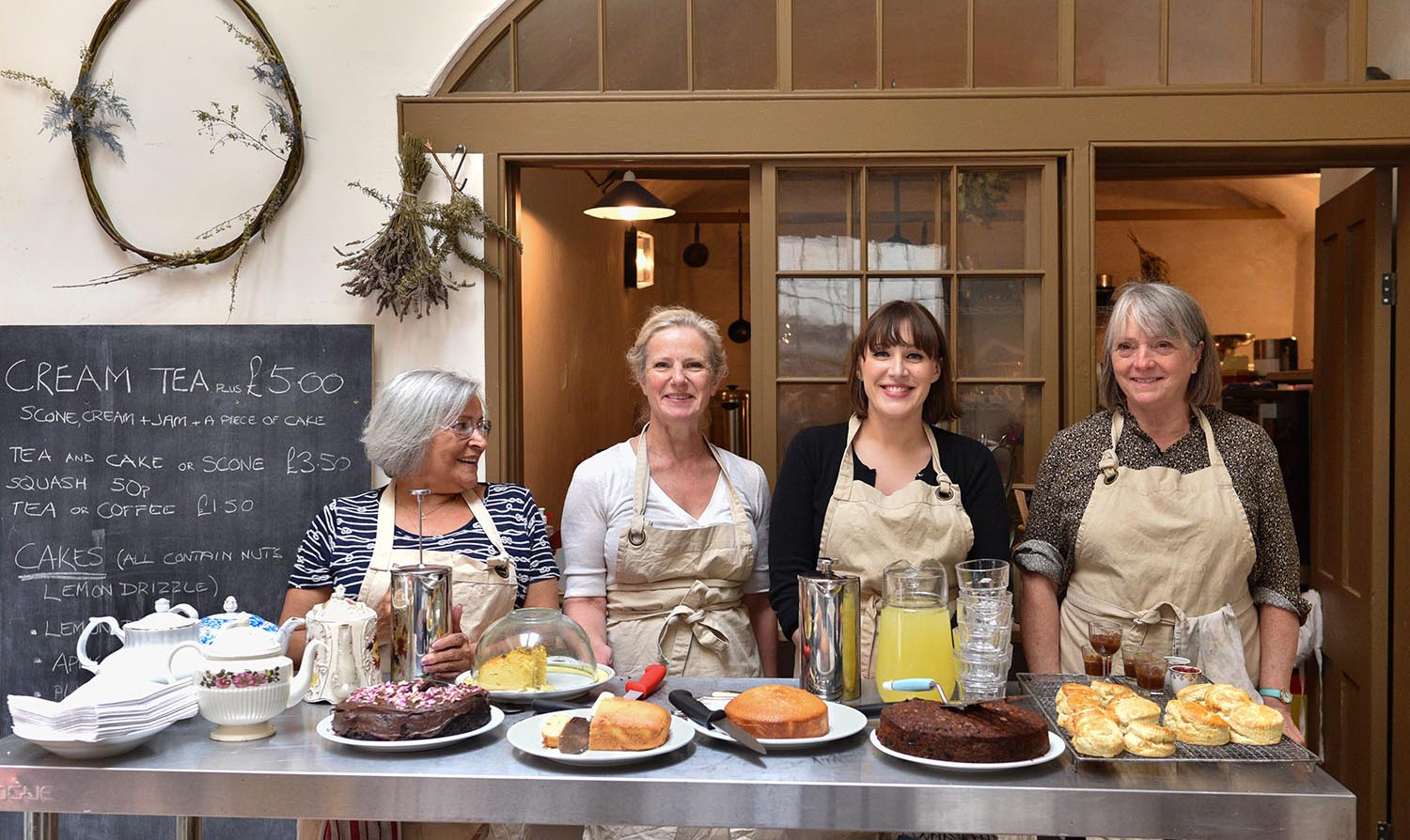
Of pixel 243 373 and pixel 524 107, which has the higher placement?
pixel 524 107

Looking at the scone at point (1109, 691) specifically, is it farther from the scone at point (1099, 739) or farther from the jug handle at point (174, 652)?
the jug handle at point (174, 652)

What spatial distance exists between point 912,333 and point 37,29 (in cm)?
244

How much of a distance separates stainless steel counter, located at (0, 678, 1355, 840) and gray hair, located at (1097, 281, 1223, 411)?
1107 mm

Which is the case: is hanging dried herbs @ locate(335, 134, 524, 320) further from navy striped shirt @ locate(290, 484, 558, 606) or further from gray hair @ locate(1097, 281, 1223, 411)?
gray hair @ locate(1097, 281, 1223, 411)

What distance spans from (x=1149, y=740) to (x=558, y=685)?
2.81 ft

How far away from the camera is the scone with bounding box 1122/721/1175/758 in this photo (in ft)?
4.82

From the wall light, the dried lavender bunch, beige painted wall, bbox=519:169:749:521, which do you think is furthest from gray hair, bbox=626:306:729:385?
the wall light

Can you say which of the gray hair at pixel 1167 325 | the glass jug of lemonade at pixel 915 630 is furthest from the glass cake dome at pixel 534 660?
the gray hair at pixel 1167 325

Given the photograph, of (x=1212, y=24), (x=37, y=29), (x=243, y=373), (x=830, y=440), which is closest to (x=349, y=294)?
(x=243, y=373)

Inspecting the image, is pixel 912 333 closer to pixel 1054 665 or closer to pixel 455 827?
pixel 1054 665

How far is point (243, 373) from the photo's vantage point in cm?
306

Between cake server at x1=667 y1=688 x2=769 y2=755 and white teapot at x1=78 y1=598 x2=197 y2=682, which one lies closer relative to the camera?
cake server at x1=667 y1=688 x2=769 y2=755

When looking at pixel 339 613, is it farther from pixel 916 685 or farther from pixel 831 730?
pixel 916 685


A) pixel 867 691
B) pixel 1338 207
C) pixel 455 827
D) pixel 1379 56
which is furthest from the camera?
pixel 1338 207
